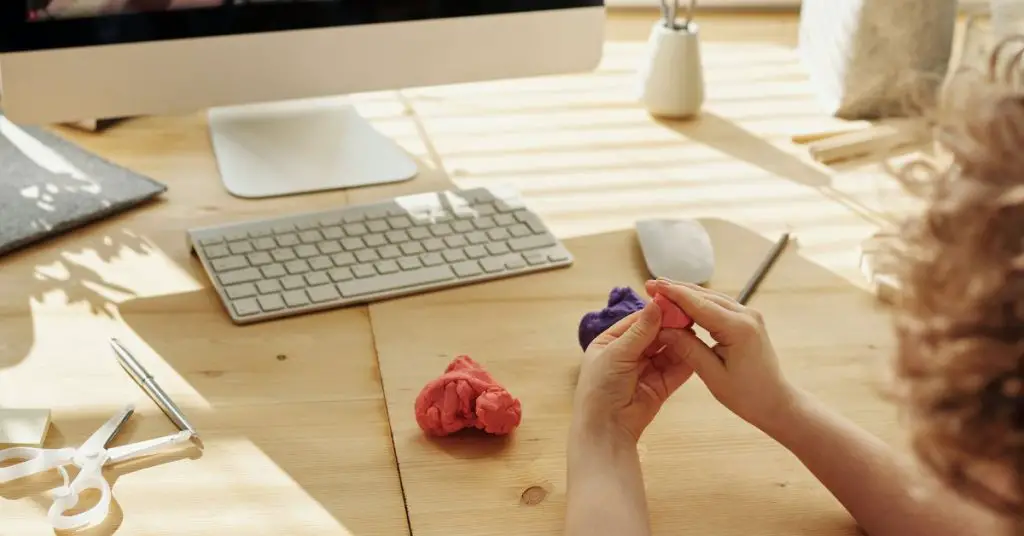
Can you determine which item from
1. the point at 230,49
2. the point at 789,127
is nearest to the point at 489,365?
the point at 230,49

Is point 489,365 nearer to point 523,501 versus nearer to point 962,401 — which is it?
point 523,501

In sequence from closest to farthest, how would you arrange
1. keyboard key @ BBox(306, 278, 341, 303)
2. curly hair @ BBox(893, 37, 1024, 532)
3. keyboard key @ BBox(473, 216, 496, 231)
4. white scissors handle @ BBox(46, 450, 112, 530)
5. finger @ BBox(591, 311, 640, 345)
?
curly hair @ BBox(893, 37, 1024, 532) < white scissors handle @ BBox(46, 450, 112, 530) < finger @ BBox(591, 311, 640, 345) < keyboard key @ BBox(306, 278, 341, 303) < keyboard key @ BBox(473, 216, 496, 231)

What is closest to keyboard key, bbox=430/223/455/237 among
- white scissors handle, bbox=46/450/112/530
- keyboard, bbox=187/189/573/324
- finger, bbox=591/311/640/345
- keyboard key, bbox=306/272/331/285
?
keyboard, bbox=187/189/573/324

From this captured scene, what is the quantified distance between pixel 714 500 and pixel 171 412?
13.3 inches

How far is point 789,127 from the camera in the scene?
119 cm

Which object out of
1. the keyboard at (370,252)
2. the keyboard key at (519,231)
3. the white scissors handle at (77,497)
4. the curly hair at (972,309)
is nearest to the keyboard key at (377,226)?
the keyboard at (370,252)

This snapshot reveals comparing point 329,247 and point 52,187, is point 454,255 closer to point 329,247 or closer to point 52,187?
point 329,247

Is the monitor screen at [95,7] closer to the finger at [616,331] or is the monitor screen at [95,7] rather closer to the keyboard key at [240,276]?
the keyboard key at [240,276]

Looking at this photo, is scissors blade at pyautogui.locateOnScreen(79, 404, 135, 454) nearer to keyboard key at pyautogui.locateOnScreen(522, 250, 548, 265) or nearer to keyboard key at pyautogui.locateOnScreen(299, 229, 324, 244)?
keyboard key at pyautogui.locateOnScreen(299, 229, 324, 244)

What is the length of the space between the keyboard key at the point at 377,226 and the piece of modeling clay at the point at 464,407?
0.23 metres

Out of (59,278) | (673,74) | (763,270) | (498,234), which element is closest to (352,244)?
(498,234)

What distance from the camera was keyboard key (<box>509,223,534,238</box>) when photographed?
92 cm

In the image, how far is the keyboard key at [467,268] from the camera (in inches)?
34.2

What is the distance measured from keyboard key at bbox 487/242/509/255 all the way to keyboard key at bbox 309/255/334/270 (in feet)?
0.41
